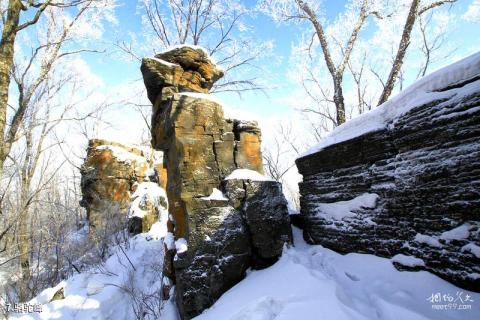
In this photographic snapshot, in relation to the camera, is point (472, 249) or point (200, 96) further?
point (200, 96)

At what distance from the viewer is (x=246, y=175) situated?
514 cm

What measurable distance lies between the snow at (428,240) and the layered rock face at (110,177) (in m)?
10.0

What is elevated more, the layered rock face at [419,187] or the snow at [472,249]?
the layered rock face at [419,187]

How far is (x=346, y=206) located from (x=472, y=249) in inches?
70.0

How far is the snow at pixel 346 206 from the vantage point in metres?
3.89

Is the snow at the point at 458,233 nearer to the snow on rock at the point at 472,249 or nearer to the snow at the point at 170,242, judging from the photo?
the snow on rock at the point at 472,249

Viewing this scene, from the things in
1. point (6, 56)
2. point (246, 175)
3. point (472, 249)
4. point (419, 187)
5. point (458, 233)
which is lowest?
point (472, 249)

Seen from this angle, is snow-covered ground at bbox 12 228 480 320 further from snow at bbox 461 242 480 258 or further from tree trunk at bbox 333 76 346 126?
tree trunk at bbox 333 76 346 126

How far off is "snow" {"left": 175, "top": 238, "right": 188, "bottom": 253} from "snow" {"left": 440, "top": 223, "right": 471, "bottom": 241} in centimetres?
350

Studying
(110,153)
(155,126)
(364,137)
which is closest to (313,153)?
(364,137)

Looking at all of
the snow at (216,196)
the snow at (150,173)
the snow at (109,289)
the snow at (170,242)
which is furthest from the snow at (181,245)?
the snow at (150,173)

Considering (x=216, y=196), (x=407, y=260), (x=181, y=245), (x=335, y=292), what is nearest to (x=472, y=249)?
(x=407, y=260)

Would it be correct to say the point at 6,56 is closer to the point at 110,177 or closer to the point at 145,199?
the point at 145,199

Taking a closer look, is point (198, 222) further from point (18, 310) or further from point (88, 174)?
point (88, 174)
